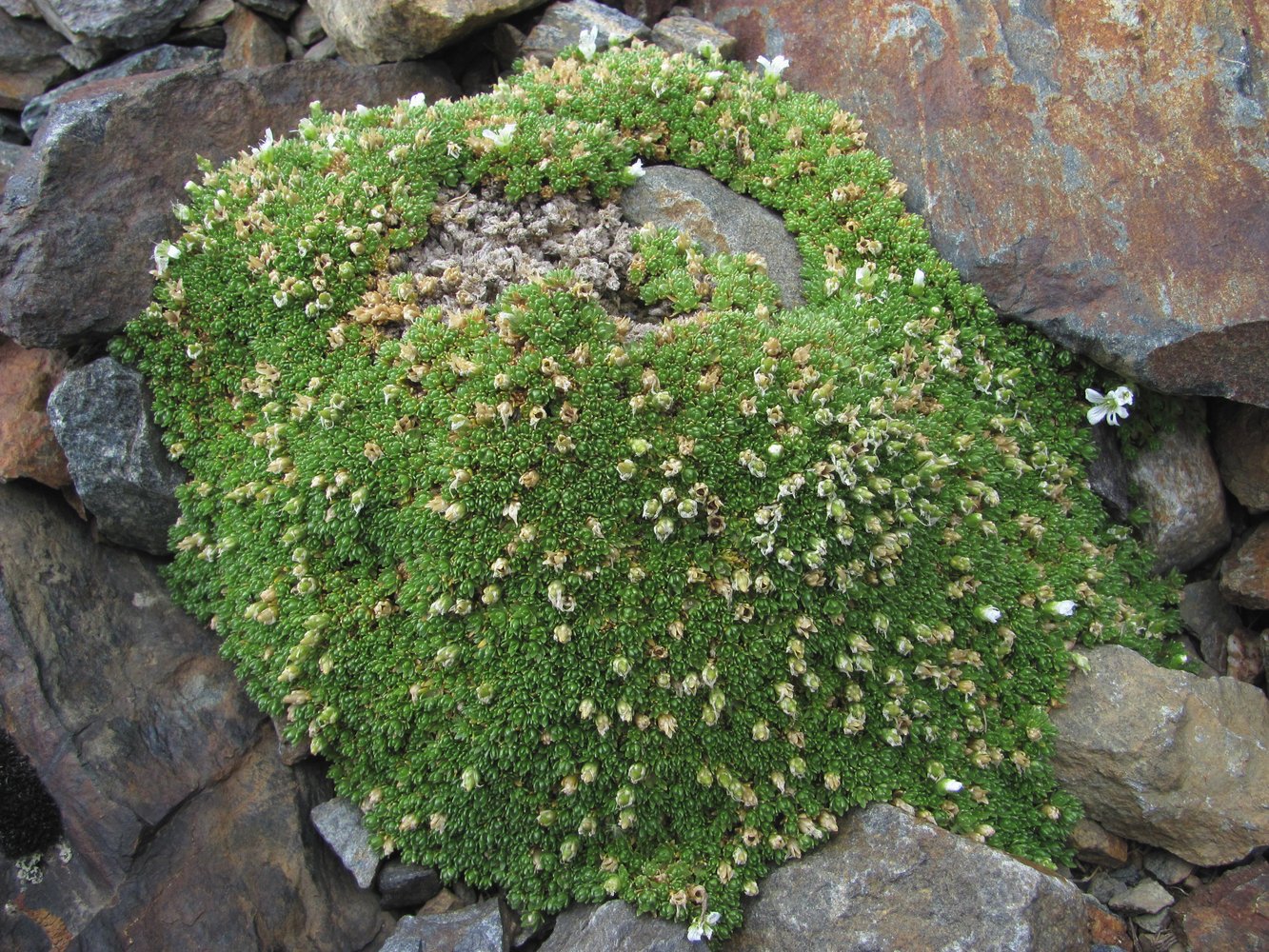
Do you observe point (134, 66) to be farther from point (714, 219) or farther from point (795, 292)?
point (795, 292)

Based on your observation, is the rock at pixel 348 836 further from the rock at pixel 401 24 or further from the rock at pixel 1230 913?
the rock at pixel 401 24

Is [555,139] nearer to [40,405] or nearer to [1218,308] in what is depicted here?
[40,405]

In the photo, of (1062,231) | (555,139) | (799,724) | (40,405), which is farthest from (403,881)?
(1062,231)

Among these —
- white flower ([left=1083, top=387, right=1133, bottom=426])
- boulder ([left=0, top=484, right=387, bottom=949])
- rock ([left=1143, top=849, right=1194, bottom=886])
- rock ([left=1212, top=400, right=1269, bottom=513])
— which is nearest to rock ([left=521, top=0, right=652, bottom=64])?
white flower ([left=1083, top=387, right=1133, bottom=426])

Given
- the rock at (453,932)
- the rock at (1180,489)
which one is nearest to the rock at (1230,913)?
the rock at (1180,489)

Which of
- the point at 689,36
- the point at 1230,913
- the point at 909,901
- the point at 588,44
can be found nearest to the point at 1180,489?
the point at 1230,913

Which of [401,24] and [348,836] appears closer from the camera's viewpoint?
[348,836]

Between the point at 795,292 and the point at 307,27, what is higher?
the point at 307,27
